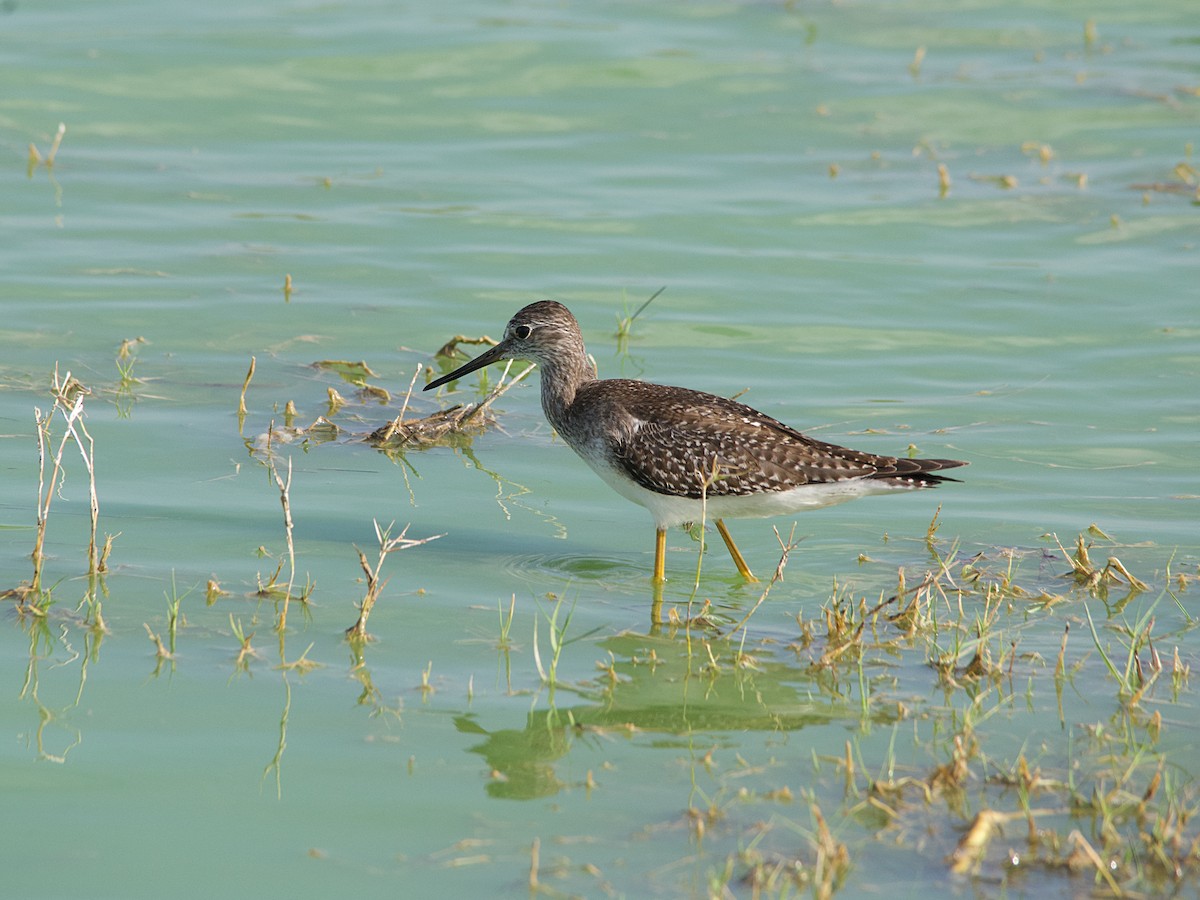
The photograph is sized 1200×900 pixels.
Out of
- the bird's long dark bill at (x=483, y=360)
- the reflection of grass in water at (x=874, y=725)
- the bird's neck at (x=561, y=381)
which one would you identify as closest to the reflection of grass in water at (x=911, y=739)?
the reflection of grass in water at (x=874, y=725)

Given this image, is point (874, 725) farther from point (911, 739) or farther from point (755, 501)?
point (755, 501)

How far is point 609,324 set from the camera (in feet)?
43.8

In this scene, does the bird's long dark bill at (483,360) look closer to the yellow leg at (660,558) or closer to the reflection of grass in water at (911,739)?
the yellow leg at (660,558)

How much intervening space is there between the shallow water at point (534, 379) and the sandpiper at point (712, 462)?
1.18 ft

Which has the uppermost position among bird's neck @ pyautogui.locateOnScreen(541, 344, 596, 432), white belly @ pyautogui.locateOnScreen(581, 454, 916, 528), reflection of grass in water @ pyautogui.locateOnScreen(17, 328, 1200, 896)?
bird's neck @ pyautogui.locateOnScreen(541, 344, 596, 432)

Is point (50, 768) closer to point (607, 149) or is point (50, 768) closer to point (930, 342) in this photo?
point (930, 342)

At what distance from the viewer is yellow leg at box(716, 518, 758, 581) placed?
8875 mm

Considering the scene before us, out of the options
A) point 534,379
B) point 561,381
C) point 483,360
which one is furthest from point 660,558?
point 534,379

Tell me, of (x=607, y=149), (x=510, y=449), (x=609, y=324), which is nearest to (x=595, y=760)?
(x=510, y=449)

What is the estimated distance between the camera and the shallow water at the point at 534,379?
602 centimetres

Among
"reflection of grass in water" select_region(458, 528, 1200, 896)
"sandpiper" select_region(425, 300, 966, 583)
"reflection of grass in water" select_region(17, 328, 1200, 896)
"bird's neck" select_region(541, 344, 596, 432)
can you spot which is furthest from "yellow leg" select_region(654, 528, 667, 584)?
"bird's neck" select_region(541, 344, 596, 432)

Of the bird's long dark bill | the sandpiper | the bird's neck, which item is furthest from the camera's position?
the bird's long dark bill

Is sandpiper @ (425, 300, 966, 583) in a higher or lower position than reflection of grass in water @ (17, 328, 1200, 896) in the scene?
higher

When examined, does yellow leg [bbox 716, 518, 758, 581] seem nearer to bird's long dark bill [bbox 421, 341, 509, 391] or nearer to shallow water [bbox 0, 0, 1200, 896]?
shallow water [bbox 0, 0, 1200, 896]
